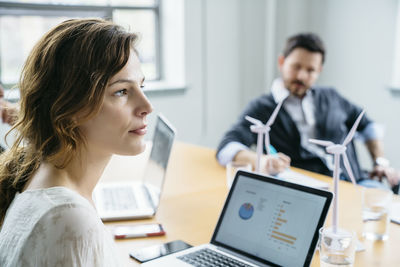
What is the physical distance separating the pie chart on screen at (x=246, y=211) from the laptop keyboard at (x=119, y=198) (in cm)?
51

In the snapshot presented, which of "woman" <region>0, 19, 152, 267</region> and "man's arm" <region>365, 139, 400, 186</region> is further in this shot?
"man's arm" <region>365, 139, 400, 186</region>

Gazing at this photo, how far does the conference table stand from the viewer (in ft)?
4.46

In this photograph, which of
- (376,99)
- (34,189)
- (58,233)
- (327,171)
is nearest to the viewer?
(58,233)

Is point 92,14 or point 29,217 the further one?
point 92,14

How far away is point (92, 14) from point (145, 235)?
2719 millimetres

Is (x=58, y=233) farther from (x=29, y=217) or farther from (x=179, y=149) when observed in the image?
(x=179, y=149)

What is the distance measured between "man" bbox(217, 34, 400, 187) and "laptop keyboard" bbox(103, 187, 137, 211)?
82cm

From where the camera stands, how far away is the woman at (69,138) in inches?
36.2

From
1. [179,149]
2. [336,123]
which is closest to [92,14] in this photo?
[179,149]

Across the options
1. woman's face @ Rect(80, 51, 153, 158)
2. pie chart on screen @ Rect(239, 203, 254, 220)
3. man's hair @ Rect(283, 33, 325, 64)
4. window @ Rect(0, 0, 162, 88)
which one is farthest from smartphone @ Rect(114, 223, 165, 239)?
window @ Rect(0, 0, 162, 88)

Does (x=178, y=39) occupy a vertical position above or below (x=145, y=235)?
above

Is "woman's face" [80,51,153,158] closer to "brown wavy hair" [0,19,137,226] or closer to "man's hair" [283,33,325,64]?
"brown wavy hair" [0,19,137,226]

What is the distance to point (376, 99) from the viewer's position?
3.80 m

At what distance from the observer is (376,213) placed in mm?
1480
